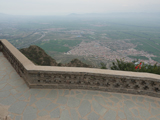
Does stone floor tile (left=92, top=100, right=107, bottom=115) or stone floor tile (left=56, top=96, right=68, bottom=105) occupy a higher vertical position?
stone floor tile (left=56, top=96, right=68, bottom=105)

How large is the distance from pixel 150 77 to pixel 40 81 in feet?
13.5

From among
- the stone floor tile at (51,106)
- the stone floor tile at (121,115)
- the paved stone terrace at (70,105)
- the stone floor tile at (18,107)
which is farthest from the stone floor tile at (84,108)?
the stone floor tile at (18,107)

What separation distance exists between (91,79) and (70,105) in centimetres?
122

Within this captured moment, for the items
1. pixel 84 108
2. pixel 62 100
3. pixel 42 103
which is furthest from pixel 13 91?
pixel 84 108

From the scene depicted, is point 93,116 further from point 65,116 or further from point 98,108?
point 65,116

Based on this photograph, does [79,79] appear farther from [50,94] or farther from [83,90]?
[50,94]

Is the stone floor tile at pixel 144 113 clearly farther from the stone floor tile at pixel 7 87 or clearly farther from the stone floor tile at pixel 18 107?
the stone floor tile at pixel 7 87

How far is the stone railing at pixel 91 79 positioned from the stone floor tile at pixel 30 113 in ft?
3.14

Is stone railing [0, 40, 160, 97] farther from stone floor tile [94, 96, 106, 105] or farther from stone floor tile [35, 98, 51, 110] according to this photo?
stone floor tile [35, 98, 51, 110]

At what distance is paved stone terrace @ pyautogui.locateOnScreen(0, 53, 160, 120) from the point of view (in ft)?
11.1

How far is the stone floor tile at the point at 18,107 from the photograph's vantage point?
3.41m

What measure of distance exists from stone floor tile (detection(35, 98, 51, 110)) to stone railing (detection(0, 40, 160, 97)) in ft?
1.95

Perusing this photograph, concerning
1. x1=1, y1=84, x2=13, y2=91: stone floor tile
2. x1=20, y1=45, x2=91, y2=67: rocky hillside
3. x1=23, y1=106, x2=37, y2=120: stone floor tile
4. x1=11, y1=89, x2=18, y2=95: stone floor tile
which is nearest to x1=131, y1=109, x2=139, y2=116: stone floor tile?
x1=23, y1=106, x2=37, y2=120: stone floor tile

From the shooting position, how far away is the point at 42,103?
3746mm
